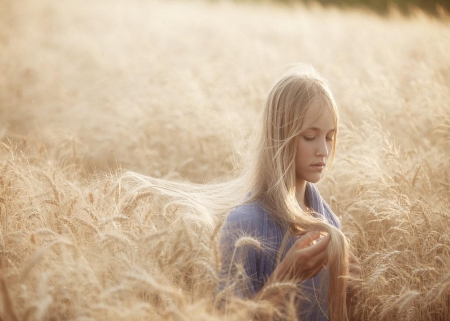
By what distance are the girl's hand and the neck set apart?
0.36 m

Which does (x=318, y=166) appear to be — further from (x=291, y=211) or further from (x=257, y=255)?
(x=257, y=255)

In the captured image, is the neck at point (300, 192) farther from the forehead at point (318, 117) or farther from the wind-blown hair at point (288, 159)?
the forehead at point (318, 117)

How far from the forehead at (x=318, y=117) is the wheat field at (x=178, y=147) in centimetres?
63

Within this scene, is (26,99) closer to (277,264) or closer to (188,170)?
(188,170)

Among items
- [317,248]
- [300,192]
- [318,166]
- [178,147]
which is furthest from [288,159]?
[178,147]

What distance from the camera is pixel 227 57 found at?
23.3 ft

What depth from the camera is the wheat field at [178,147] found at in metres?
1.85

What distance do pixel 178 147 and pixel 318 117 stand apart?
8.01ft

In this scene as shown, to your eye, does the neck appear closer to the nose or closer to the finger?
the nose

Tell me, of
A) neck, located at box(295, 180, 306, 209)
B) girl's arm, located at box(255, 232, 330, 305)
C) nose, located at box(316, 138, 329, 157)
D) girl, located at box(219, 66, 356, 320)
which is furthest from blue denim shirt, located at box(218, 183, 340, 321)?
nose, located at box(316, 138, 329, 157)

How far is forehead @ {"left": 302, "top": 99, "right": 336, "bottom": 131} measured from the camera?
6.75ft

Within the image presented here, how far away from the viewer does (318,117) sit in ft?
6.76

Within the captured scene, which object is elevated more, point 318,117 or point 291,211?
point 318,117

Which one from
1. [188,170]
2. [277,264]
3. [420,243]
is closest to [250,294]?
[277,264]
